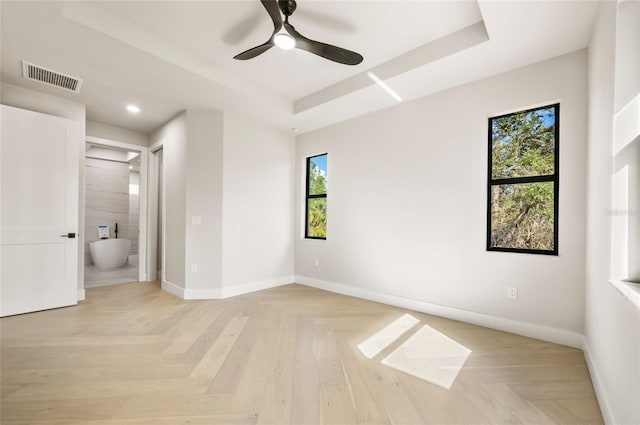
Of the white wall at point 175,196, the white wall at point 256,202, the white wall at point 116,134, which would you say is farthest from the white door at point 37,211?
the white wall at point 256,202

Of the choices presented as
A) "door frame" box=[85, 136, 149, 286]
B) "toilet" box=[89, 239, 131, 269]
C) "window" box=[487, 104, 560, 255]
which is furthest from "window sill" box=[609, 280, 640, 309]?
"toilet" box=[89, 239, 131, 269]

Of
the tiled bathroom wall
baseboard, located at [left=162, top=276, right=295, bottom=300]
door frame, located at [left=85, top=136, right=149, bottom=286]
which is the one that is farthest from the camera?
the tiled bathroom wall

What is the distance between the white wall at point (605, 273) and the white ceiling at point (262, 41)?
20.9 inches

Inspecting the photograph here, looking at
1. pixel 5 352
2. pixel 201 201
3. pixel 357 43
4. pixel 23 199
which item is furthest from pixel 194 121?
pixel 5 352

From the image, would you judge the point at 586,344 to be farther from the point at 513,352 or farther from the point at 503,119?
the point at 503,119

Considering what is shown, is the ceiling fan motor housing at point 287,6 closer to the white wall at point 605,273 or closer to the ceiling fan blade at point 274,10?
the ceiling fan blade at point 274,10

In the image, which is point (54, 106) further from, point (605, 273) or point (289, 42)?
point (605, 273)

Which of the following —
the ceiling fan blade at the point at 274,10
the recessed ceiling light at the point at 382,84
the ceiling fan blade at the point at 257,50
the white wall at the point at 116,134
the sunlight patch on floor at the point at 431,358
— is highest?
the recessed ceiling light at the point at 382,84

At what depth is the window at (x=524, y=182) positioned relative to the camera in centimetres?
270

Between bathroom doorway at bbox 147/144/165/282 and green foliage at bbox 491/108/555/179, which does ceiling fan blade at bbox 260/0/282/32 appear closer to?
green foliage at bbox 491/108/555/179

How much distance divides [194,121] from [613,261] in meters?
4.58

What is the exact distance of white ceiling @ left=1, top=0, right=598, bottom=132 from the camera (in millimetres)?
2246

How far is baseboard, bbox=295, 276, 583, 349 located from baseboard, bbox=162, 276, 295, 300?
1066 millimetres

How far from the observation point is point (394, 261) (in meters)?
3.74
